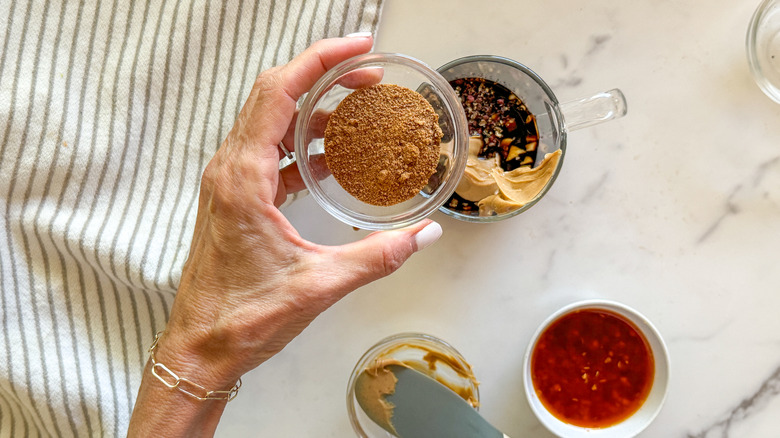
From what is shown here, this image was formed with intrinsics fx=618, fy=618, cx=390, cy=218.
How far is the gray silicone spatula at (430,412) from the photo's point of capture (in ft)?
3.62

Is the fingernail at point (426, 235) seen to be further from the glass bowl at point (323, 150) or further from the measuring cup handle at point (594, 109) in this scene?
the measuring cup handle at point (594, 109)

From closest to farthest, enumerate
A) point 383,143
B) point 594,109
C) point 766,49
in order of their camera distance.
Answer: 1. point 383,143
2. point 594,109
3. point 766,49

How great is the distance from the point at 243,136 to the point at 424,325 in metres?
0.52

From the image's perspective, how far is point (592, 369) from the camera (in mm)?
1145

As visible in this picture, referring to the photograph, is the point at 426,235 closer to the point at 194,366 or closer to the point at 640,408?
the point at 194,366

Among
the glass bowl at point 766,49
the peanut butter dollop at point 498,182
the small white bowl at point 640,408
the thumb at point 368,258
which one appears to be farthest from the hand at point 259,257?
the glass bowl at point 766,49

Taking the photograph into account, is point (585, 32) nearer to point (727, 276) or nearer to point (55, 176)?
point (727, 276)

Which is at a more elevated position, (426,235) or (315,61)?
(315,61)

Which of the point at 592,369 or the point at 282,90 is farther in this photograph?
the point at 592,369

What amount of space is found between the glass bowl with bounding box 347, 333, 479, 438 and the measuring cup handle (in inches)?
18.3

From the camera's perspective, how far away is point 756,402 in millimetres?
1200

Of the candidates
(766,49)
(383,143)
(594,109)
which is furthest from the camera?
(766,49)

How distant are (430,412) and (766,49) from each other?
930mm

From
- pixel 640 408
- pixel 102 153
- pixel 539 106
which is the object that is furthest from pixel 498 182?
pixel 102 153
